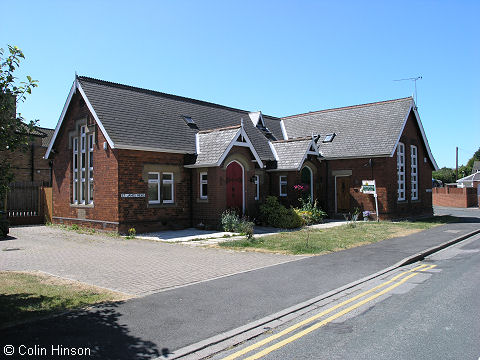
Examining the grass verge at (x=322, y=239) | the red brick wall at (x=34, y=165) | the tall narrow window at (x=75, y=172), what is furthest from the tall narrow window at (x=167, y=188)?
the red brick wall at (x=34, y=165)

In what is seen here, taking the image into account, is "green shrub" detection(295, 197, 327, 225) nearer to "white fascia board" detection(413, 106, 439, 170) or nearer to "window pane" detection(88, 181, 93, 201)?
"white fascia board" detection(413, 106, 439, 170)

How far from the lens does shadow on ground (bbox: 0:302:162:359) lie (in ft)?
15.3

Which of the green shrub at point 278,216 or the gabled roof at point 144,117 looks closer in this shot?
the gabled roof at point 144,117

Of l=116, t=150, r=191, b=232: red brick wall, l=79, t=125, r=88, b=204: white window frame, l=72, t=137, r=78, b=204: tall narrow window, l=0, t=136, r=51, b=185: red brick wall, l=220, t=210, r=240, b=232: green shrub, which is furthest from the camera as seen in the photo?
l=0, t=136, r=51, b=185: red brick wall

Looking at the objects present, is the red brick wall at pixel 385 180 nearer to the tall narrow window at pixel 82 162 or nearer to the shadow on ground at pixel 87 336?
the tall narrow window at pixel 82 162

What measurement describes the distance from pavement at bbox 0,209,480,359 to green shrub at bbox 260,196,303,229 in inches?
345

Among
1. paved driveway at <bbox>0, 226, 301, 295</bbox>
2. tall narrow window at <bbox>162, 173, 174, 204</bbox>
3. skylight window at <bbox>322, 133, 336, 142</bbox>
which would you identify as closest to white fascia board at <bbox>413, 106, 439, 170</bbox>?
skylight window at <bbox>322, 133, 336, 142</bbox>

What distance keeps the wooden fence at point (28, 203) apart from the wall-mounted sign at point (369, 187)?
57.5 ft

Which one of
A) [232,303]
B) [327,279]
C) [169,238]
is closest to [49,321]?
[232,303]

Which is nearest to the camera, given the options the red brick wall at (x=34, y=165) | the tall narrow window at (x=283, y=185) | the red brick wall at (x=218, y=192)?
the red brick wall at (x=218, y=192)

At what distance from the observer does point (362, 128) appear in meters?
24.8

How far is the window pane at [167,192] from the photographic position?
1827cm

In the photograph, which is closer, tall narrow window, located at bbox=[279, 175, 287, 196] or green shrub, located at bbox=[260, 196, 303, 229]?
green shrub, located at bbox=[260, 196, 303, 229]

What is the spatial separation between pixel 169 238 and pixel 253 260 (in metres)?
5.78
